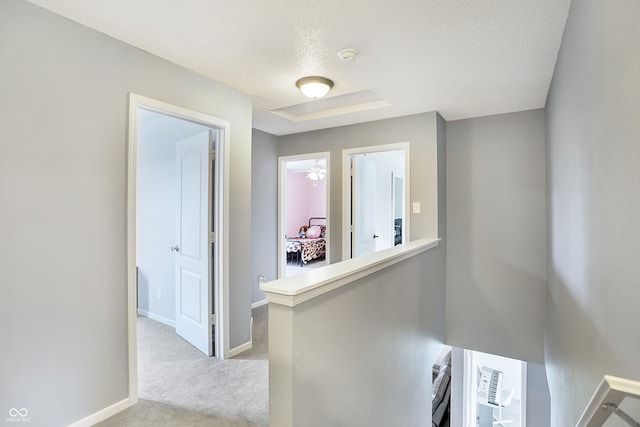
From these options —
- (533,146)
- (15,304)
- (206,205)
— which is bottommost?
(15,304)

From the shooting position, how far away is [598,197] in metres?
1.23

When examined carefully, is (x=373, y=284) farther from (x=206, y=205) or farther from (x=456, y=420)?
(x=456, y=420)

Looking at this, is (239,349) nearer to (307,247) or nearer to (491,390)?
(491,390)

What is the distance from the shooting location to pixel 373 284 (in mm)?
1926

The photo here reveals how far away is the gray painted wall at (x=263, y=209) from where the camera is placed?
425 centimetres

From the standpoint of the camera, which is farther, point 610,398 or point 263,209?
point 263,209

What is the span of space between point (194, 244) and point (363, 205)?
7.62 ft

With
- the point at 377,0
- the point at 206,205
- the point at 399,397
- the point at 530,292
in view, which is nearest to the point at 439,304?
the point at 530,292

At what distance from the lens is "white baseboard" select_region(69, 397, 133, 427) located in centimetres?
181

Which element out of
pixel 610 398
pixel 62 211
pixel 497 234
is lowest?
pixel 610 398

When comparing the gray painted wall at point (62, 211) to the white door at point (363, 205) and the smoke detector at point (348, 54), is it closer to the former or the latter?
the smoke detector at point (348, 54)

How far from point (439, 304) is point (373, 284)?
1.98 metres

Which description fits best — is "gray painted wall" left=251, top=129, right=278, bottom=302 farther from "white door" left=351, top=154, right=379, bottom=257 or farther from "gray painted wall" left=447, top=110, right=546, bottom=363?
"gray painted wall" left=447, top=110, right=546, bottom=363

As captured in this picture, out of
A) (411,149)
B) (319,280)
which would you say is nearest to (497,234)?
(411,149)
